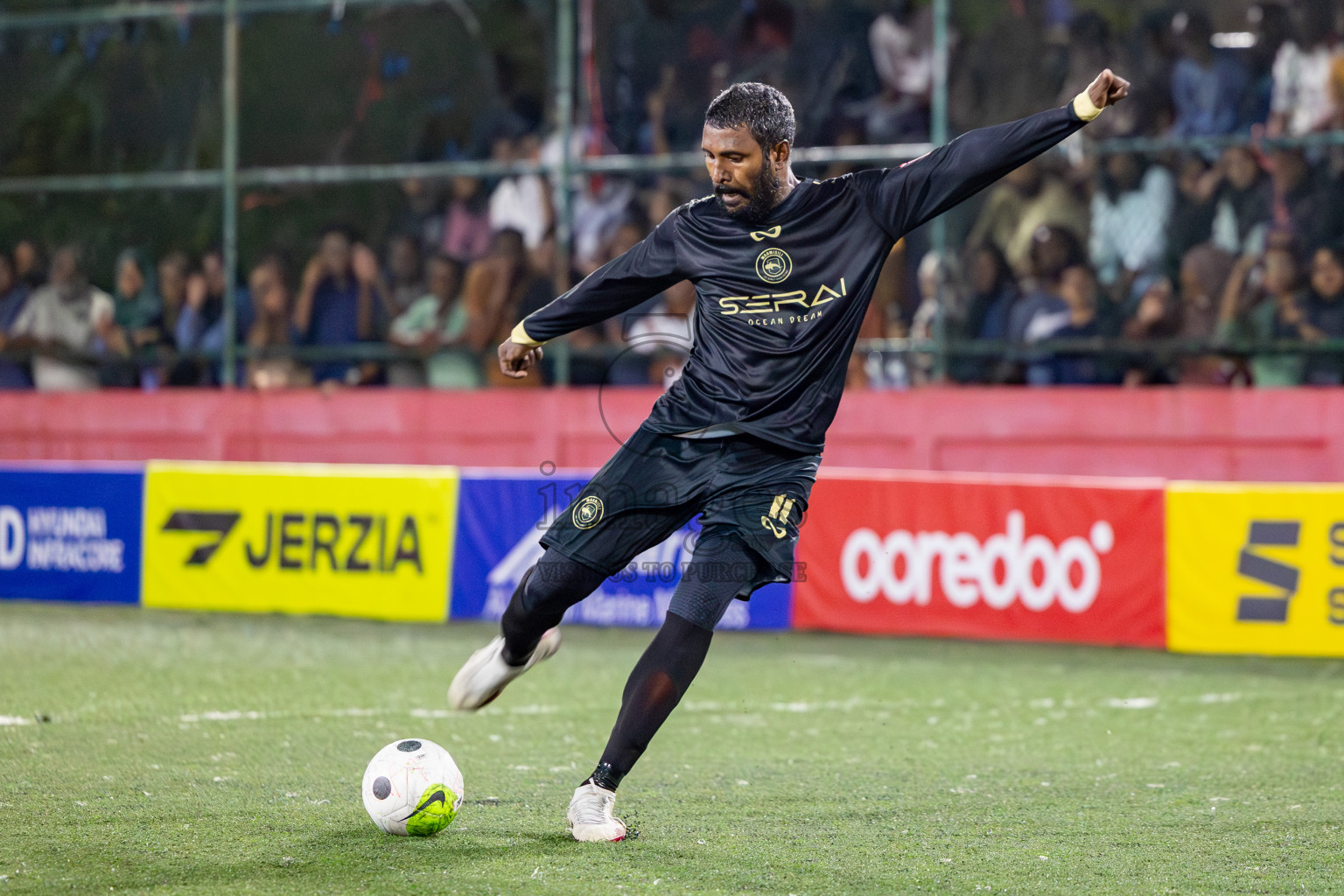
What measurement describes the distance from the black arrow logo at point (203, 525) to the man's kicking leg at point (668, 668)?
750cm

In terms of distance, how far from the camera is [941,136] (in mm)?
12758

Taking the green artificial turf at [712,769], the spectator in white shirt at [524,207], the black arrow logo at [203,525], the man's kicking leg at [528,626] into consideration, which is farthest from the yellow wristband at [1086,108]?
the spectator in white shirt at [524,207]

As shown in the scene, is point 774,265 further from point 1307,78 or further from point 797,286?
point 1307,78

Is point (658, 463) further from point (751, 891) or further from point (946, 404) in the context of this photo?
point (946, 404)

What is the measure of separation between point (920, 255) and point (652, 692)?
8.56 metres

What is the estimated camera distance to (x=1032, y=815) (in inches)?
216

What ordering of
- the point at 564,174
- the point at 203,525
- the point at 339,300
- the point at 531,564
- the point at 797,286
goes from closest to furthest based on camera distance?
the point at 797,286 < the point at 531,564 < the point at 203,525 < the point at 564,174 < the point at 339,300

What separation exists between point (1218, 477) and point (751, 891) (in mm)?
8174

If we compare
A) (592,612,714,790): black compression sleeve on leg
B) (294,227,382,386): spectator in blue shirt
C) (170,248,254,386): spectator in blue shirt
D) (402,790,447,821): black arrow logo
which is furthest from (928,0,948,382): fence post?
(402,790,447,821): black arrow logo

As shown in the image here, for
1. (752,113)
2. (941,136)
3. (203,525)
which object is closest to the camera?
(752,113)

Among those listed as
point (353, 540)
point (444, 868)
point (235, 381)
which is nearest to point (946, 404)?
point (353, 540)

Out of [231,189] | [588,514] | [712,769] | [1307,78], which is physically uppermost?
[1307,78]

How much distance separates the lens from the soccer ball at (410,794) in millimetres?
4961

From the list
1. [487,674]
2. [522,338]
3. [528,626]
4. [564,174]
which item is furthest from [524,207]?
[528,626]
